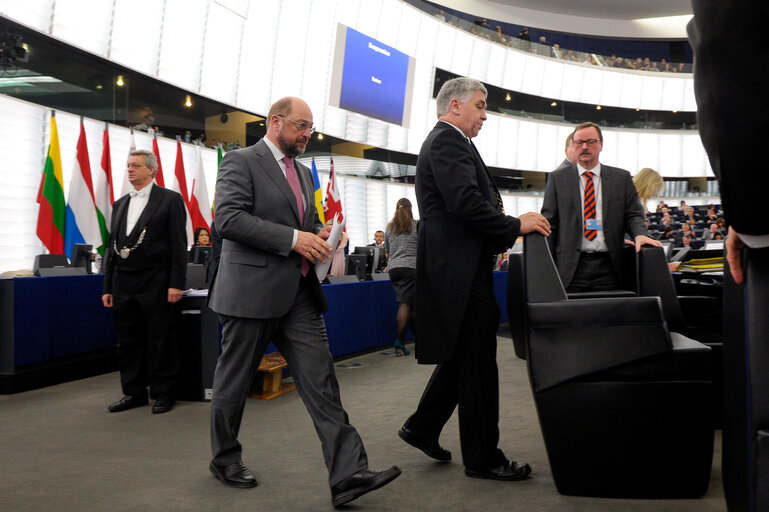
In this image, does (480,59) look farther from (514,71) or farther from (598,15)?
(598,15)

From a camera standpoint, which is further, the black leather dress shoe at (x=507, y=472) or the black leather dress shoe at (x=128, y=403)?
the black leather dress shoe at (x=128, y=403)

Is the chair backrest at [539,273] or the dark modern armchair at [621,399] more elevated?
the chair backrest at [539,273]

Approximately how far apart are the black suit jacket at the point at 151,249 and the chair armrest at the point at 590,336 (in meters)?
2.56

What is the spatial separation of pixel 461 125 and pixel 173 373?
8.31 ft

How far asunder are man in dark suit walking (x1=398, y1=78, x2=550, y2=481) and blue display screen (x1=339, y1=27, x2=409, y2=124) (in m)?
10.3

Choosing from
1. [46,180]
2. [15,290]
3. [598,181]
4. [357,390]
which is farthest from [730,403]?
[46,180]

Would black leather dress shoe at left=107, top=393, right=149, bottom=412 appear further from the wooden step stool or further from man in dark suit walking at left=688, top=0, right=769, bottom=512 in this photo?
man in dark suit walking at left=688, top=0, right=769, bottom=512

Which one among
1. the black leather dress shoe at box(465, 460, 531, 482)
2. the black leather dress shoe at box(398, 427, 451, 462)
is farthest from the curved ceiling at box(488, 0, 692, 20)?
the black leather dress shoe at box(465, 460, 531, 482)

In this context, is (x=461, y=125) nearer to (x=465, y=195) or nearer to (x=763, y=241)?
(x=465, y=195)

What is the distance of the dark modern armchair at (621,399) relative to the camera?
211cm

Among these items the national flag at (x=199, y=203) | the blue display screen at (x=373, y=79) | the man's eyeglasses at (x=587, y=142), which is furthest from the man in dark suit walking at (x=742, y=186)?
the blue display screen at (x=373, y=79)

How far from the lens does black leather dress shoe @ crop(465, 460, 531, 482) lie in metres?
2.43

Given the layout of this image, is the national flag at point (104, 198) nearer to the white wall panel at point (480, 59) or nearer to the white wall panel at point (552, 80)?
the white wall panel at point (480, 59)

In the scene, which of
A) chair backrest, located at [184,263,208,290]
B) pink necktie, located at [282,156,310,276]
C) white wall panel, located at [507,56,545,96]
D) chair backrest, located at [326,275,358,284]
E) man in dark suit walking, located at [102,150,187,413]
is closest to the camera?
pink necktie, located at [282,156,310,276]
